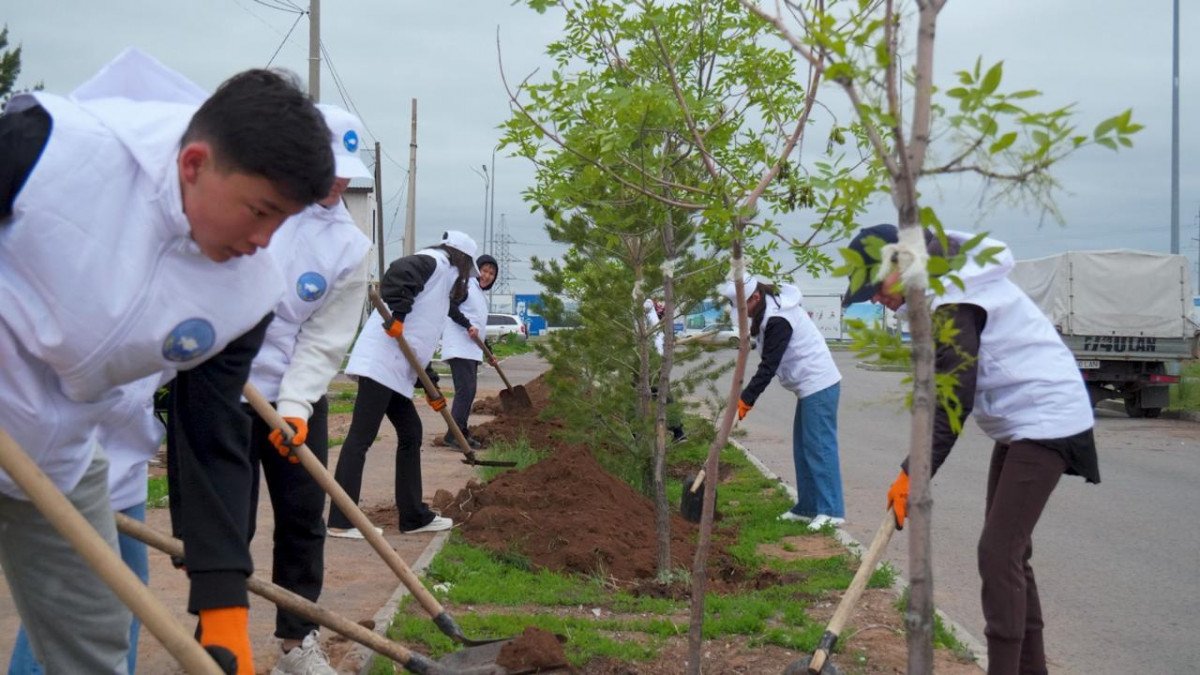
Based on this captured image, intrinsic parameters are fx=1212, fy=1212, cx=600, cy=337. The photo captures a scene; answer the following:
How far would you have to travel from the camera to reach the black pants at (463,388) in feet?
37.7

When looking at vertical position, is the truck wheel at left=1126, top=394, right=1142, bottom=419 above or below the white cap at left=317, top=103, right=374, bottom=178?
below

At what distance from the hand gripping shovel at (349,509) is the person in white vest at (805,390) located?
4.03m

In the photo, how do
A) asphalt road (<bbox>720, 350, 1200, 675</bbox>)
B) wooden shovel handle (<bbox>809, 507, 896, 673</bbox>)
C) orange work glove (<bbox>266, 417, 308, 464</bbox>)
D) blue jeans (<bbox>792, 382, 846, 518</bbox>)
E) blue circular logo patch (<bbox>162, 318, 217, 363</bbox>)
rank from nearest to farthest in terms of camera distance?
blue circular logo patch (<bbox>162, 318, 217, 363</bbox>) → wooden shovel handle (<bbox>809, 507, 896, 673</bbox>) → orange work glove (<bbox>266, 417, 308, 464</bbox>) → asphalt road (<bbox>720, 350, 1200, 675</bbox>) → blue jeans (<bbox>792, 382, 846, 518</bbox>)

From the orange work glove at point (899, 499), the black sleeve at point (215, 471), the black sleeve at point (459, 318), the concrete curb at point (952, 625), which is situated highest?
the black sleeve at point (215, 471)

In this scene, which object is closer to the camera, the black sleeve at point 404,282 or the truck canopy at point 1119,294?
the black sleeve at point 404,282

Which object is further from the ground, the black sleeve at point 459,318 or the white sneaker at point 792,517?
the black sleeve at point 459,318

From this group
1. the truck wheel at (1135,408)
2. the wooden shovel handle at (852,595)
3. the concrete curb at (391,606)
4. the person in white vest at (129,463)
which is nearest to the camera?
the person in white vest at (129,463)

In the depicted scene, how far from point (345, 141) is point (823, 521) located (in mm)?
4698

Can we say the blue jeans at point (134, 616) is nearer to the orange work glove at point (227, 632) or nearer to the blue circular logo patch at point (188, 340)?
the orange work glove at point (227, 632)

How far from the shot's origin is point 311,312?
4414 millimetres

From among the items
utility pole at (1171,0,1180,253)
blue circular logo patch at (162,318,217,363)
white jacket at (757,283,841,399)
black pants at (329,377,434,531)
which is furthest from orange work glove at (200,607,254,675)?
utility pole at (1171,0,1180,253)

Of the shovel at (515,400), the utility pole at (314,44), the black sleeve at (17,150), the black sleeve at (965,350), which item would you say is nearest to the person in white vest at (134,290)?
the black sleeve at (17,150)

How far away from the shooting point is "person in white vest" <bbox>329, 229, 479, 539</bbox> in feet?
22.7

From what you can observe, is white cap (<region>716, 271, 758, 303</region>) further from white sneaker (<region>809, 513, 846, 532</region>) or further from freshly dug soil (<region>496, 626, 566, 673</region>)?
freshly dug soil (<region>496, 626, 566, 673</region>)
